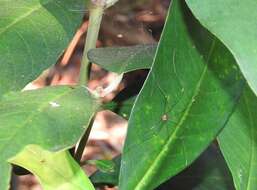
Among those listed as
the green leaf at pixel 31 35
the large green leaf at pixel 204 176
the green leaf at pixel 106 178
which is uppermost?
the green leaf at pixel 31 35

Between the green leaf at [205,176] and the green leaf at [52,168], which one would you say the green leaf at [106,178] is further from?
the green leaf at [52,168]

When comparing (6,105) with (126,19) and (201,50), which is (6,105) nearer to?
(201,50)

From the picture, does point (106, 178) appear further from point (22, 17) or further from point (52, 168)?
point (52, 168)

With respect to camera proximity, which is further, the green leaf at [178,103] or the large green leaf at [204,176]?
the large green leaf at [204,176]

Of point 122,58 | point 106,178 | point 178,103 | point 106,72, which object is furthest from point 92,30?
point 106,72

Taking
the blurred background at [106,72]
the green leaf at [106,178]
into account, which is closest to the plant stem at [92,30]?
the green leaf at [106,178]

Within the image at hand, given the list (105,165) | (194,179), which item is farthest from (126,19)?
(105,165)

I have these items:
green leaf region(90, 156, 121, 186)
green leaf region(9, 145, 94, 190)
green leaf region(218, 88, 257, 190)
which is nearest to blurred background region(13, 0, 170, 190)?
green leaf region(90, 156, 121, 186)
